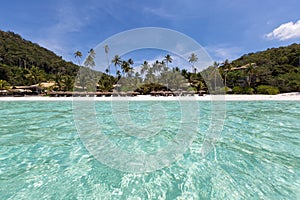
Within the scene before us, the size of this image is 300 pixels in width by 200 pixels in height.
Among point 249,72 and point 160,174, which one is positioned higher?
point 249,72

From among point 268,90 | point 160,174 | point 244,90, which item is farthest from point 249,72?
point 160,174

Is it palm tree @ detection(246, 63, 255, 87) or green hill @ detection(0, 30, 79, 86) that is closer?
palm tree @ detection(246, 63, 255, 87)

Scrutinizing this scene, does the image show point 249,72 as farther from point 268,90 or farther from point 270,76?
point 268,90

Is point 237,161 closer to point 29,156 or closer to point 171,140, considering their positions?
point 171,140

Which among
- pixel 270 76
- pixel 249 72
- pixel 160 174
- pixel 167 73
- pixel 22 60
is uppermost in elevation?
pixel 22 60

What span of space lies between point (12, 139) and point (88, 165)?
3698mm

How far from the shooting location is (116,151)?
478cm

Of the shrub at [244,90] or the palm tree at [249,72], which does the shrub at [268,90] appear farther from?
the palm tree at [249,72]

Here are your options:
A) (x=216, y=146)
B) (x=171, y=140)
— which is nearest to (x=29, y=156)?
(x=171, y=140)

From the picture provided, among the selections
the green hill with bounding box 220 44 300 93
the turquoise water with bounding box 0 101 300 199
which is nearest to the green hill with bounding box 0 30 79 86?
the green hill with bounding box 220 44 300 93

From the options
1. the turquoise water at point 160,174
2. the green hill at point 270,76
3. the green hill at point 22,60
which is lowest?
the turquoise water at point 160,174

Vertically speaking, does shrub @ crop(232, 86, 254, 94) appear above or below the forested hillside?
below

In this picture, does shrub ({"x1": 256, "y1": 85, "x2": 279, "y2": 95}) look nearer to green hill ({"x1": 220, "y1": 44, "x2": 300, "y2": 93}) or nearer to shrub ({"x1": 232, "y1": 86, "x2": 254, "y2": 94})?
green hill ({"x1": 220, "y1": 44, "x2": 300, "y2": 93})

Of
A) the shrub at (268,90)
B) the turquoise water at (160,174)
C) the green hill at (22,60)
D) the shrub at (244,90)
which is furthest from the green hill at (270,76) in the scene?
the green hill at (22,60)
